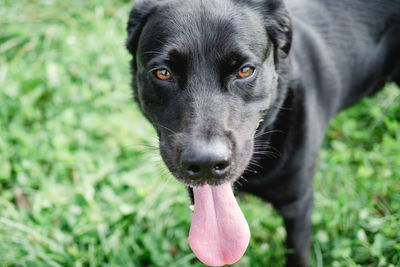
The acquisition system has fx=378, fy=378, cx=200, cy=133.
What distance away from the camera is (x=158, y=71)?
74.0 inches

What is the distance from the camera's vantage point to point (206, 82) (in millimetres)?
1789

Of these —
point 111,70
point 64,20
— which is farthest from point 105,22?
point 111,70

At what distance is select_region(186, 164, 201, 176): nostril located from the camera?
63.4 inches

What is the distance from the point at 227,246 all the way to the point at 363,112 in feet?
7.36

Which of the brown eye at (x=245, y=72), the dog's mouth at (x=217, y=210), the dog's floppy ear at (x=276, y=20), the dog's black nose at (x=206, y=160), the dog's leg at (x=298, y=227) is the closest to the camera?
the dog's black nose at (x=206, y=160)

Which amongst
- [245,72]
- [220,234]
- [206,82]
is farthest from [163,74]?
[220,234]

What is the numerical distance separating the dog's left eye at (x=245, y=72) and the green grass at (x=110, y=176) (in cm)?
69

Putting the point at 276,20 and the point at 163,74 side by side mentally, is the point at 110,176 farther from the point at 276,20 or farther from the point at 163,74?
the point at 276,20

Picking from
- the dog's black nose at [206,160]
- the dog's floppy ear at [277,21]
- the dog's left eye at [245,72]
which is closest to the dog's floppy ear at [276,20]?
the dog's floppy ear at [277,21]

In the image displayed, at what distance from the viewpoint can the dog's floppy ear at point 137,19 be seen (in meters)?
2.11

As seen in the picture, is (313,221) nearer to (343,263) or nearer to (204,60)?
(343,263)

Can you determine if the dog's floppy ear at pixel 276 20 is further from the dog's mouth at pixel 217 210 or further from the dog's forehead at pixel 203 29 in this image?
the dog's mouth at pixel 217 210

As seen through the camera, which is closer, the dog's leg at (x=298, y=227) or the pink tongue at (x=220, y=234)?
the pink tongue at (x=220, y=234)

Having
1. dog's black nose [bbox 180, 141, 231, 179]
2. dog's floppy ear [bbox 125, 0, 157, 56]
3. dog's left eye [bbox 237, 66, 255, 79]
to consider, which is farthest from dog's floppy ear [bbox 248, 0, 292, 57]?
dog's black nose [bbox 180, 141, 231, 179]
